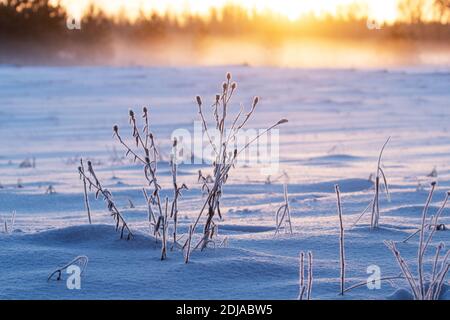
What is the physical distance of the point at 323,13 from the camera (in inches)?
1929

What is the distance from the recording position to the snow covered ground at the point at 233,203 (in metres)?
2.37

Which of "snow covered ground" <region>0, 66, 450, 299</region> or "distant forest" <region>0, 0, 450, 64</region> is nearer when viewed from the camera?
"snow covered ground" <region>0, 66, 450, 299</region>

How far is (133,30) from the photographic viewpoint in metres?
53.3

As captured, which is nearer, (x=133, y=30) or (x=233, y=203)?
(x=233, y=203)

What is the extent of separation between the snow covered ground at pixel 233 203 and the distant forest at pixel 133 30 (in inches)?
972

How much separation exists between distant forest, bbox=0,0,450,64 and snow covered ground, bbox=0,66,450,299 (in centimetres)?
2468

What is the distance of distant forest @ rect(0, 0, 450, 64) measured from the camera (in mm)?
39875

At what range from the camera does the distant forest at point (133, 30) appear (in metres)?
39.9

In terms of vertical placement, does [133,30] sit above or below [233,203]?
above

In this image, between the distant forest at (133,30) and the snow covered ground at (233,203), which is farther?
the distant forest at (133,30)

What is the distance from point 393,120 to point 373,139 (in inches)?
111

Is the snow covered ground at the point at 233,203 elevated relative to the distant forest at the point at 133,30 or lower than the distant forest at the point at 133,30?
lower

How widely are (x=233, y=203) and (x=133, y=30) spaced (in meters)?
50.2
